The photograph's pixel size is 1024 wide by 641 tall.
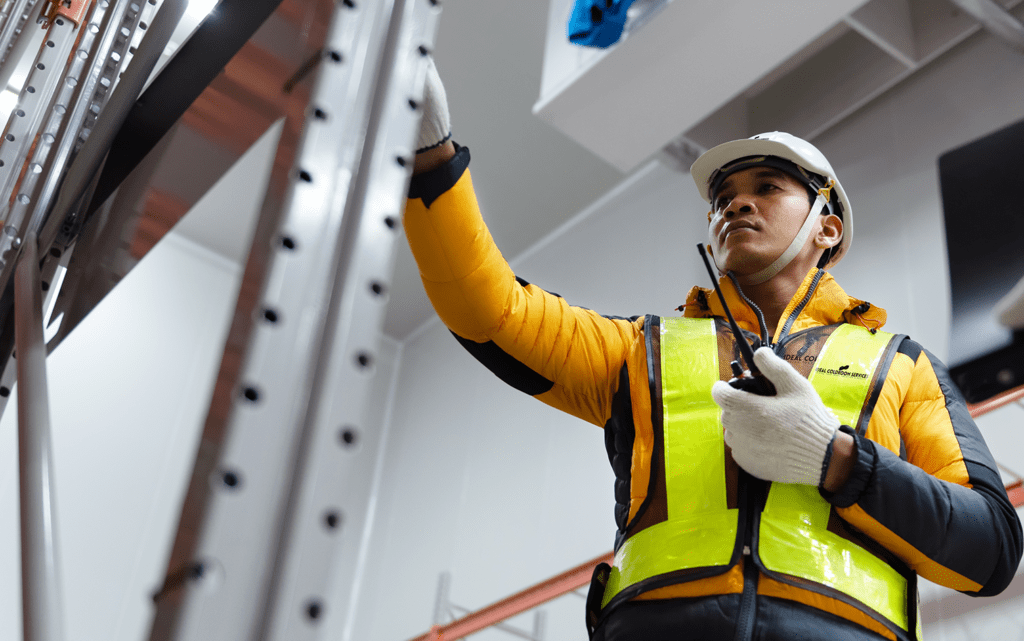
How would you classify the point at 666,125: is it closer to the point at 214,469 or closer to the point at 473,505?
the point at 473,505

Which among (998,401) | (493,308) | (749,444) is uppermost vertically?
(998,401)

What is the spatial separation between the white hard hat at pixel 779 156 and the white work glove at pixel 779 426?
67cm

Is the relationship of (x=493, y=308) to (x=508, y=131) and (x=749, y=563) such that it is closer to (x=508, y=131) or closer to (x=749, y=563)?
(x=749, y=563)

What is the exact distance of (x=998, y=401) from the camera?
11.7ft

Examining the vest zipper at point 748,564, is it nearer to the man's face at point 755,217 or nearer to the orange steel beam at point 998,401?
the man's face at point 755,217

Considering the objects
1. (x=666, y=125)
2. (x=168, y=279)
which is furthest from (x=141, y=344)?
A: (x=666, y=125)

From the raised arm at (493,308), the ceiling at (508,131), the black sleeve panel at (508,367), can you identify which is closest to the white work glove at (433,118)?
the raised arm at (493,308)

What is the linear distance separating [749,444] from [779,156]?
0.90m

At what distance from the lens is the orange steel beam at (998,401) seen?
11.6ft

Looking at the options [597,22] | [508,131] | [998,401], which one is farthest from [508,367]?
[508,131]

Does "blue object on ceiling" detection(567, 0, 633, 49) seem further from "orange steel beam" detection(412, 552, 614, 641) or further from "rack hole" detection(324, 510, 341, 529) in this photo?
"rack hole" detection(324, 510, 341, 529)

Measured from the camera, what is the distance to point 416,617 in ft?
23.7

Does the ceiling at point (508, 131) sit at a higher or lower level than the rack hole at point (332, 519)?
higher

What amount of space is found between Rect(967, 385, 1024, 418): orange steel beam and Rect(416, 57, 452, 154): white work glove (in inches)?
110
